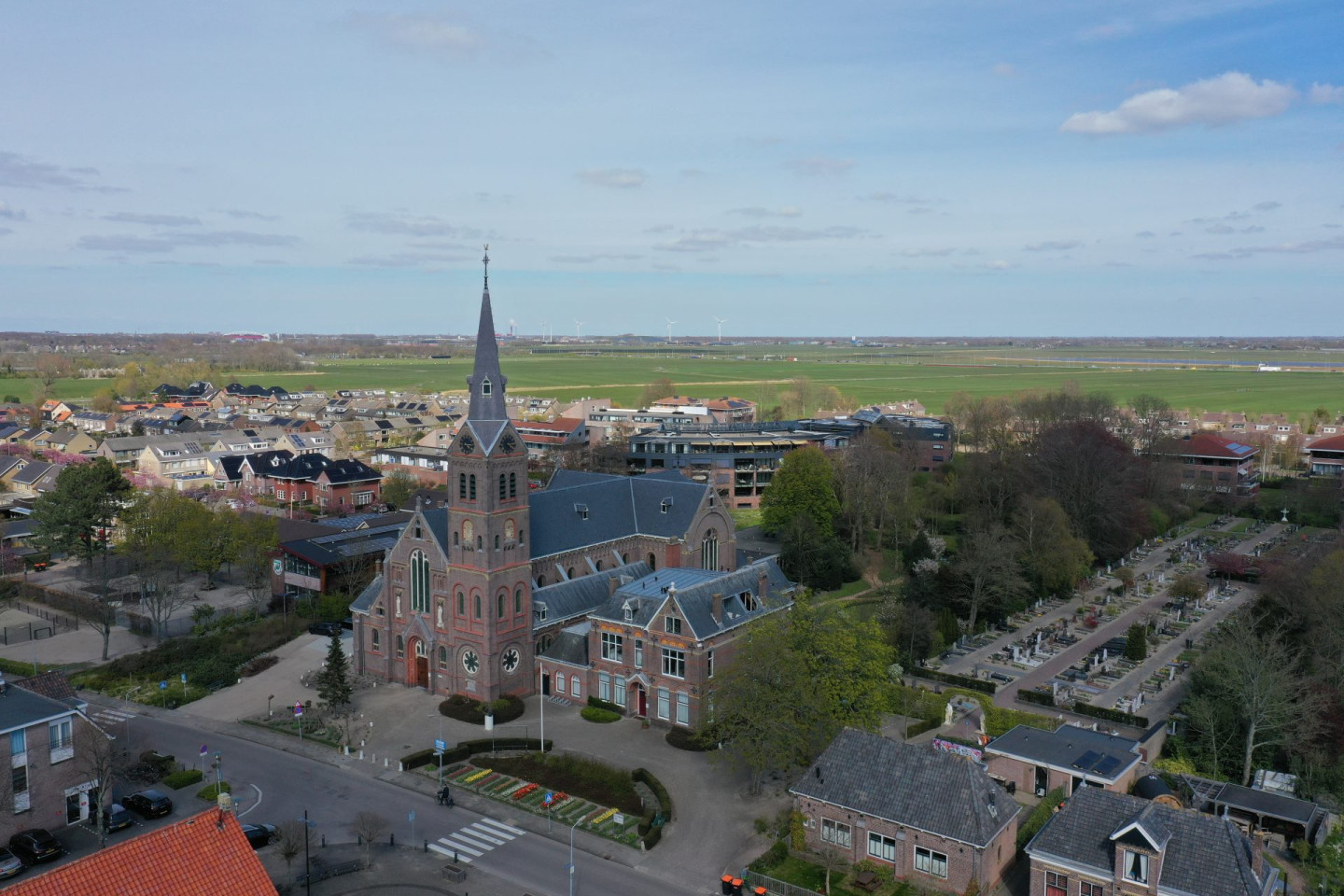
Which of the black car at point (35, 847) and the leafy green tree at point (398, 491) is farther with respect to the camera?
the leafy green tree at point (398, 491)

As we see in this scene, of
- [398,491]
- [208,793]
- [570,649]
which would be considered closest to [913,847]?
[570,649]

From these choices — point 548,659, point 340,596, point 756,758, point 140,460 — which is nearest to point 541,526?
point 548,659

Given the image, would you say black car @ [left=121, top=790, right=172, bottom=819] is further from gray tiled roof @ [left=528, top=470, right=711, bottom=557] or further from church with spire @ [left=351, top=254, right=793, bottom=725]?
gray tiled roof @ [left=528, top=470, right=711, bottom=557]

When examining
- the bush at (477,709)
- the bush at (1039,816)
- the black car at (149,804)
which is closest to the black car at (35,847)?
the black car at (149,804)

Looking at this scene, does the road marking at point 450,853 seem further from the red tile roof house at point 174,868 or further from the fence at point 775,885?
the red tile roof house at point 174,868

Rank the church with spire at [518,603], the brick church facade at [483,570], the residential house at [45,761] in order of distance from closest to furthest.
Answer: the residential house at [45,761] < the church with spire at [518,603] < the brick church facade at [483,570]

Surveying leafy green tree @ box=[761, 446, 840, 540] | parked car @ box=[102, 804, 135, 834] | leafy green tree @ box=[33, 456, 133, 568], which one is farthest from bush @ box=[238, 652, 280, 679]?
leafy green tree @ box=[761, 446, 840, 540]

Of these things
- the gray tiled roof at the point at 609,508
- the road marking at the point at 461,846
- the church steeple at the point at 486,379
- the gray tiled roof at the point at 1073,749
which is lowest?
the road marking at the point at 461,846
